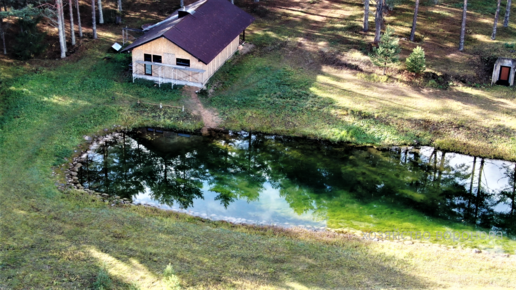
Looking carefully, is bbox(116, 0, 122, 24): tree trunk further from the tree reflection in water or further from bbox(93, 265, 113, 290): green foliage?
bbox(93, 265, 113, 290): green foliage

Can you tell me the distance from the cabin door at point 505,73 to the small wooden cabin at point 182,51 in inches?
840

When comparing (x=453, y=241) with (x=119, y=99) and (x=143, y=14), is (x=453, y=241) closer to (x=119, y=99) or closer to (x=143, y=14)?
(x=119, y=99)

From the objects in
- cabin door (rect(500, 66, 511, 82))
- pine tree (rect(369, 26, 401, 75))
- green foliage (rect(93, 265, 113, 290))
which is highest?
pine tree (rect(369, 26, 401, 75))

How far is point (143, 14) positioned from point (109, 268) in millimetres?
35524

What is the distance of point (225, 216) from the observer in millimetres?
25906

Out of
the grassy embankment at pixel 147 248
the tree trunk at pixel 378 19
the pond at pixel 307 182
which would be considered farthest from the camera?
the tree trunk at pixel 378 19

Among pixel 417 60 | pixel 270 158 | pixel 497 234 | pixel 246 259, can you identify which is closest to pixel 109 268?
pixel 246 259

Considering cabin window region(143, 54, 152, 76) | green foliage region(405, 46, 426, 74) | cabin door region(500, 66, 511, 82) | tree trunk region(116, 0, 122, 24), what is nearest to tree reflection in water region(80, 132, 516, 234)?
cabin window region(143, 54, 152, 76)

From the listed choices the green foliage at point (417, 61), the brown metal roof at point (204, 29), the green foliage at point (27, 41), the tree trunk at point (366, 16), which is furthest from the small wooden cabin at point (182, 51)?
the green foliage at point (417, 61)

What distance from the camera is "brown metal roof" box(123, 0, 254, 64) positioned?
3772cm

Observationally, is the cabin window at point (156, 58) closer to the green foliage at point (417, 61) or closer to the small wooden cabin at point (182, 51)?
the small wooden cabin at point (182, 51)

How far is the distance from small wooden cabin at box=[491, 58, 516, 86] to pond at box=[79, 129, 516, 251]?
10048 mm

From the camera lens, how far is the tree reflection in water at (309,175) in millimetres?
27438

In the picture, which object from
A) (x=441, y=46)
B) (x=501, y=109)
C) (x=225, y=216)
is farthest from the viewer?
(x=441, y=46)
